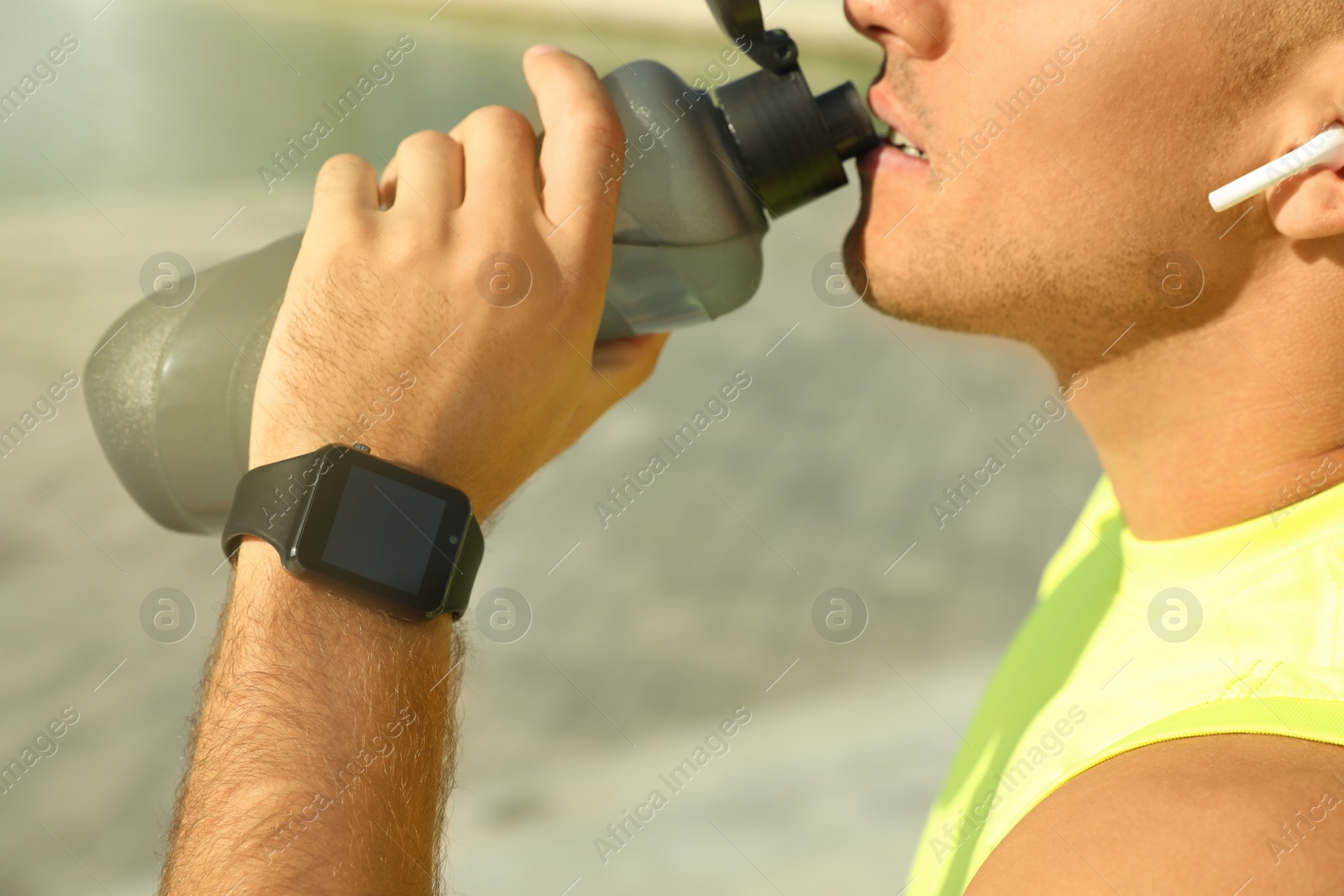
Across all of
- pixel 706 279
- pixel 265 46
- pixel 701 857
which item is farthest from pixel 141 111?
pixel 706 279

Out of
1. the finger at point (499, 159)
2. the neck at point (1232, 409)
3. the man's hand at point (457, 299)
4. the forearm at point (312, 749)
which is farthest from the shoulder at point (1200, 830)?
the finger at point (499, 159)

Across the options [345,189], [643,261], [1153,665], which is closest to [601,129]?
[643,261]

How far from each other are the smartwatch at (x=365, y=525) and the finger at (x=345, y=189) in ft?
0.91

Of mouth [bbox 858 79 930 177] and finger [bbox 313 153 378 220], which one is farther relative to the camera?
mouth [bbox 858 79 930 177]

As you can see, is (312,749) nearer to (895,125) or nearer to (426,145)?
(426,145)

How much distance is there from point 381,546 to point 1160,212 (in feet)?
2.94

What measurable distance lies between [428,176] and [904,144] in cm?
59

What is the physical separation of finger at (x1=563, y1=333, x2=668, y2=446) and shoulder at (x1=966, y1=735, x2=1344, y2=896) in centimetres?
67

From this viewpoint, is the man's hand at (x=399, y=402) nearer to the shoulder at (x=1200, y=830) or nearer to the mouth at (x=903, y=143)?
the mouth at (x=903, y=143)

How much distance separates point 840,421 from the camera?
430cm

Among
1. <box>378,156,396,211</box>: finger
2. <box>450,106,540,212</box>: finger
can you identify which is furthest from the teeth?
<box>378,156,396,211</box>: finger

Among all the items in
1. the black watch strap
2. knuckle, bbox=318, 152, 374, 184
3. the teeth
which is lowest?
the teeth

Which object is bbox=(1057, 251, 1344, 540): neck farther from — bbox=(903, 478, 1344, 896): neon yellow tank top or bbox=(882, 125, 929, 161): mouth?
bbox=(882, 125, 929, 161): mouth

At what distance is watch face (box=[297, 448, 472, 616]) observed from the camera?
1.01 meters
